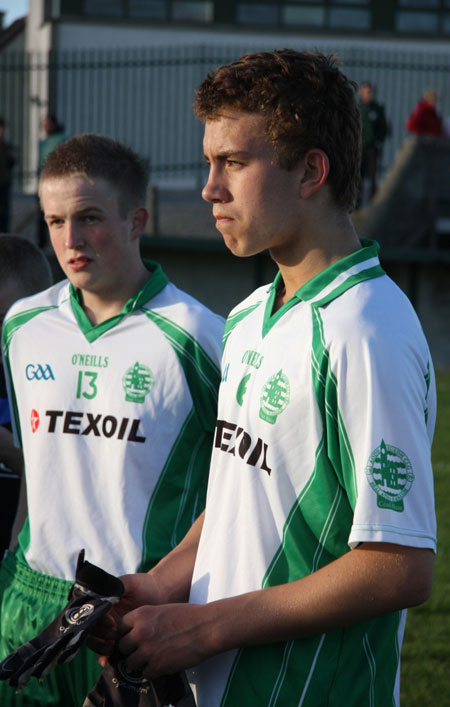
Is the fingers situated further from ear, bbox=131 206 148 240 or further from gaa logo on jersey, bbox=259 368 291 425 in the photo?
ear, bbox=131 206 148 240

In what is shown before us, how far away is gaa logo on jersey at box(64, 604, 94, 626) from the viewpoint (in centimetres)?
231

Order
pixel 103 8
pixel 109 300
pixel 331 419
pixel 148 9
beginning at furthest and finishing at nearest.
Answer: pixel 148 9 < pixel 103 8 < pixel 109 300 < pixel 331 419

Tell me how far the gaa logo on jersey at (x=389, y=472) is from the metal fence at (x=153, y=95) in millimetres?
18959

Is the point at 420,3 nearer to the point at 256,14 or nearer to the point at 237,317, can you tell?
the point at 256,14

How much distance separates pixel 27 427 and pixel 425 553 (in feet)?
6.59

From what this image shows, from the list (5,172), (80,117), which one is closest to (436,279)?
(5,172)

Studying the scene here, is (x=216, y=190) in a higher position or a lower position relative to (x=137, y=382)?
higher

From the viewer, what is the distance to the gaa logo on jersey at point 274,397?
2340 millimetres

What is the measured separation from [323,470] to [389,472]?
0.19 meters

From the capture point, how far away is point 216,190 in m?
2.43

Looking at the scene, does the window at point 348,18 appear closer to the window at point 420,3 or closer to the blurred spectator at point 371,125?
the window at point 420,3

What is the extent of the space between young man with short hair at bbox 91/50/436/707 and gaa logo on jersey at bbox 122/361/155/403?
1.10m

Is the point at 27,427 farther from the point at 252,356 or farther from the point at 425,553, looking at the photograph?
the point at 425,553

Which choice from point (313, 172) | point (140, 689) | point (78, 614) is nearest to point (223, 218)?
point (313, 172)
